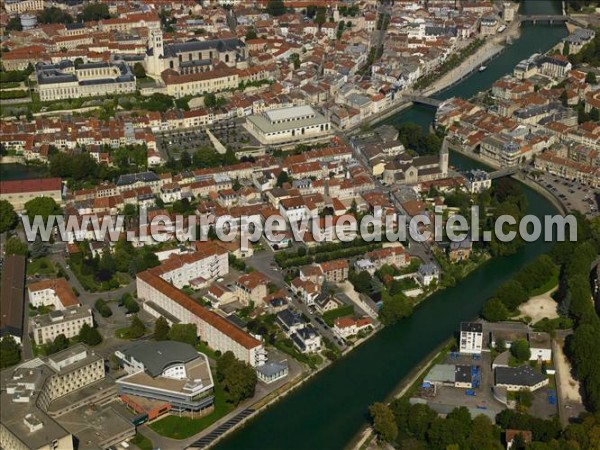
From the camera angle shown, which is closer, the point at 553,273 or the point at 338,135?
the point at 553,273

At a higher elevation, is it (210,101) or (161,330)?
(210,101)

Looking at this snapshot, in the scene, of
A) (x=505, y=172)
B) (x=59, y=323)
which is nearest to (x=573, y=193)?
(x=505, y=172)

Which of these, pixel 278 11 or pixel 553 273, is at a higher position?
pixel 278 11

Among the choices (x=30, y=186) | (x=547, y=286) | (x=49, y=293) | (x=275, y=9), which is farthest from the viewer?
(x=275, y=9)

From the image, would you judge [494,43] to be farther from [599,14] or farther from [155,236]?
[155,236]

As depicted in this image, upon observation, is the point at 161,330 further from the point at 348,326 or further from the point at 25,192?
the point at 25,192

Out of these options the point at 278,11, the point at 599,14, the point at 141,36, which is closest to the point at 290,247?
the point at 141,36

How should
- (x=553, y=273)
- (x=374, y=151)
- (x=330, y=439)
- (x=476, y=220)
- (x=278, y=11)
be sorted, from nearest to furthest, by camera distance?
(x=330, y=439), (x=553, y=273), (x=476, y=220), (x=374, y=151), (x=278, y=11)

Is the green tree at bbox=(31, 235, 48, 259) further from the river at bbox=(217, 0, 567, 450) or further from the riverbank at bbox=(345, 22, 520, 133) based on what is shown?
the riverbank at bbox=(345, 22, 520, 133)
